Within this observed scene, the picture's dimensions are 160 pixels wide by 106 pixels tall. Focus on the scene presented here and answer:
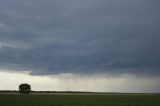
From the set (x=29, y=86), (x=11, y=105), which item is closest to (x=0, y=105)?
(x=11, y=105)

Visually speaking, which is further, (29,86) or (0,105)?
(29,86)

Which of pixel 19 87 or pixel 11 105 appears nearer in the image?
pixel 11 105

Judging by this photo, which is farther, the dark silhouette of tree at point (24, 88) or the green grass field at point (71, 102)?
the dark silhouette of tree at point (24, 88)

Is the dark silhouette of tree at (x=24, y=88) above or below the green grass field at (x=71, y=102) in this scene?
above

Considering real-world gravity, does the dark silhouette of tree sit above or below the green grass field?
above

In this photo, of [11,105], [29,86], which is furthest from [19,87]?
[11,105]

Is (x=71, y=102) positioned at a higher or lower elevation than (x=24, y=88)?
lower

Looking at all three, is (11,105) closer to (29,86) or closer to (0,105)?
(0,105)

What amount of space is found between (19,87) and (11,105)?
76528mm

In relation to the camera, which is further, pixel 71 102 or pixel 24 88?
pixel 24 88

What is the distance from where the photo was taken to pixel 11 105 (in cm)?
5525

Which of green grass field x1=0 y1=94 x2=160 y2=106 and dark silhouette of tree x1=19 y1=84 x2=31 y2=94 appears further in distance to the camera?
dark silhouette of tree x1=19 y1=84 x2=31 y2=94

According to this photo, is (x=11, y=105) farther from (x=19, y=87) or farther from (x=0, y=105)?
(x=19, y=87)

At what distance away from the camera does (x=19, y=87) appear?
130625mm
